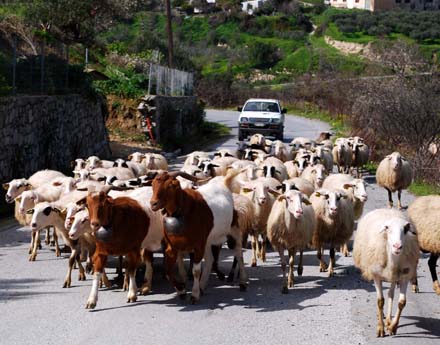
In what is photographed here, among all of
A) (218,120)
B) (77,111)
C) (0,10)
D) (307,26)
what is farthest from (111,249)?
(307,26)

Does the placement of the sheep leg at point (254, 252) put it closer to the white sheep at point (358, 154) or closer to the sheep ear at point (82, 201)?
the sheep ear at point (82, 201)

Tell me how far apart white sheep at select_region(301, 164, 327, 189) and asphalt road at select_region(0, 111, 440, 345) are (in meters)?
3.54

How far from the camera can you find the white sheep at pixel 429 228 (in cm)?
1068

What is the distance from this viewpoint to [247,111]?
33.8 metres

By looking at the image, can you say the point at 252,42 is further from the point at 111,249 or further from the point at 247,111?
the point at 111,249

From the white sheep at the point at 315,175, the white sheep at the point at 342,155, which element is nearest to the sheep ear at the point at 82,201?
the white sheep at the point at 315,175

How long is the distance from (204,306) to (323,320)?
158cm

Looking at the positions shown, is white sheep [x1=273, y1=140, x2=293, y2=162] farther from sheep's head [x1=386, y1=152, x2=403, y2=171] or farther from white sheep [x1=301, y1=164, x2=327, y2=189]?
white sheep [x1=301, y1=164, x2=327, y2=189]

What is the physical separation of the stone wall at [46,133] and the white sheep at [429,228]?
9.89 meters

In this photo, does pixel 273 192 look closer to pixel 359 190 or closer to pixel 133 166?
pixel 359 190

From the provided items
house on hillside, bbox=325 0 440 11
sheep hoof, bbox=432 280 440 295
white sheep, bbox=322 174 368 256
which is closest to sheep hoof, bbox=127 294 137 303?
sheep hoof, bbox=432 280 440 295

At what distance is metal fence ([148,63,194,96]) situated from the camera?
32.3 meters

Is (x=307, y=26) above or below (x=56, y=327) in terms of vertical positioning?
above

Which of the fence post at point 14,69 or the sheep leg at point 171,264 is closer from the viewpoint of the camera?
the sheep leg at point 171,264
